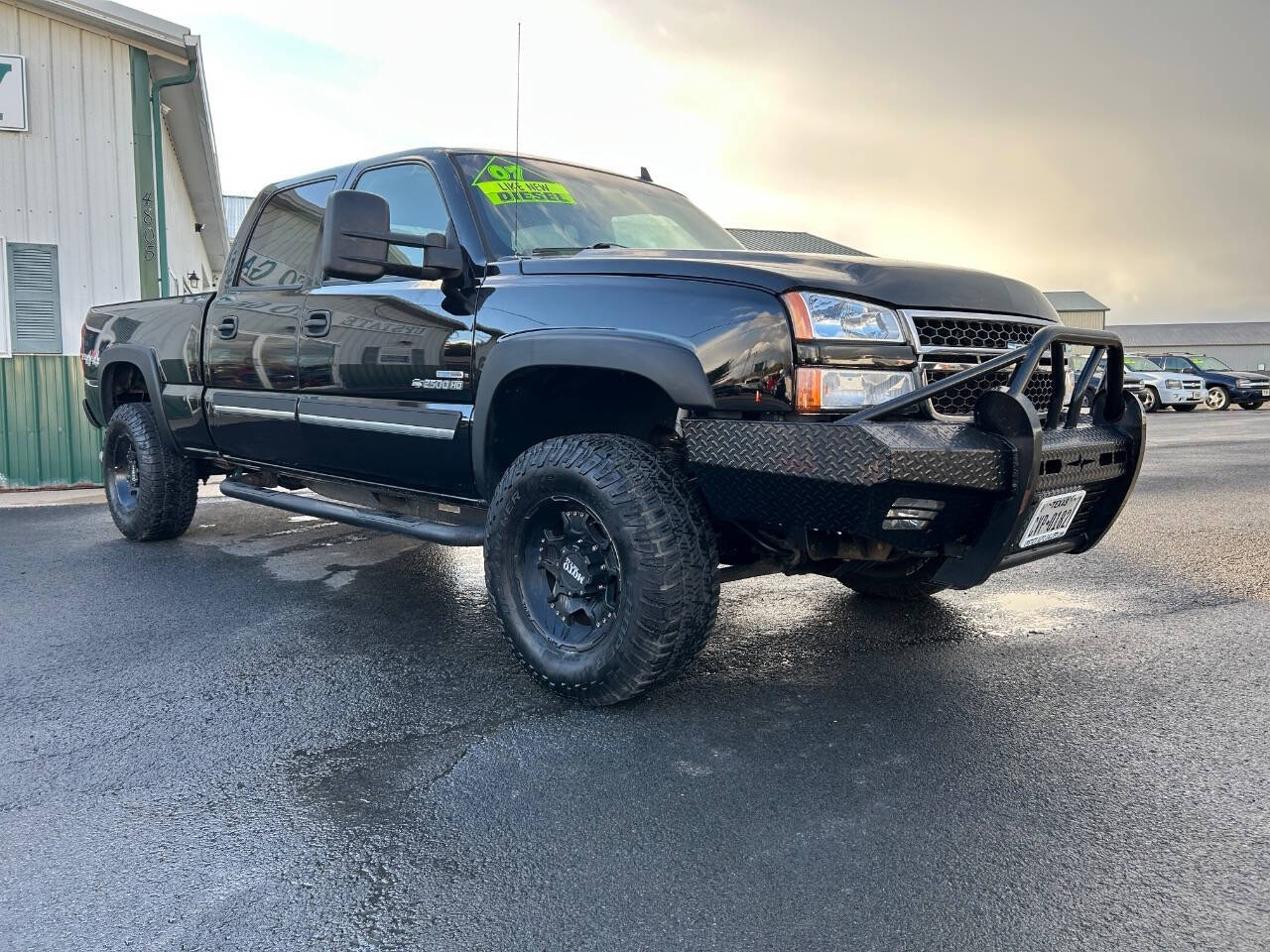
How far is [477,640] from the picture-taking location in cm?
407

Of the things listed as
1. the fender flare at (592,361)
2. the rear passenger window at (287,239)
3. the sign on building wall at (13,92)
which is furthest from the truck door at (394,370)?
the sign on building wall at (13,92)

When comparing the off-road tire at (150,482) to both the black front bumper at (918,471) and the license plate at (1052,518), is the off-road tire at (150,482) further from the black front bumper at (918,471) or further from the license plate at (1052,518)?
the license plate at (1052,518)

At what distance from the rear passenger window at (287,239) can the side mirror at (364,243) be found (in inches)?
48.1

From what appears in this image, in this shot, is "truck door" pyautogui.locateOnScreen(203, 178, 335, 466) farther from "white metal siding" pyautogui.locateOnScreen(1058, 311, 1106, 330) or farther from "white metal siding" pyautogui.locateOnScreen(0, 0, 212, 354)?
"white metal siding" pyautogui.locateOnScreen(1058, 311, 1106, 330)

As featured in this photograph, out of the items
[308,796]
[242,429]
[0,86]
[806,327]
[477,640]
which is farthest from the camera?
[0,86]

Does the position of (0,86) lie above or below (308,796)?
above

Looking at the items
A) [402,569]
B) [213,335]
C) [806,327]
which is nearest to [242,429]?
[213,335]

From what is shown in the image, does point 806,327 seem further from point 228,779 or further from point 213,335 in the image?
point 213,335

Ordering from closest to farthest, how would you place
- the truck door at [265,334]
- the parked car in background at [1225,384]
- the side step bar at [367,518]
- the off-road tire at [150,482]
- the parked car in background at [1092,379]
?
the parked car in background at [1092,379], the side step bar at [367,518], the truck door at [265,334], the off-road tire at [150,482], the parked car in background at [1225,384]

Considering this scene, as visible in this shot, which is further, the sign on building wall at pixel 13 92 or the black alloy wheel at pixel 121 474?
the sign on building wall at pixel 13 92

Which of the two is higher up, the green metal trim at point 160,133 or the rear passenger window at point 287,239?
the green metal trim at point 160,133

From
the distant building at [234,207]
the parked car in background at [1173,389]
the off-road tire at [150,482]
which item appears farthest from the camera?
the parked car in background at [1173,389]

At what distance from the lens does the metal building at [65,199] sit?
31.6 ft

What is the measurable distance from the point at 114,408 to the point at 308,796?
4711 mm
